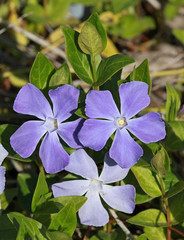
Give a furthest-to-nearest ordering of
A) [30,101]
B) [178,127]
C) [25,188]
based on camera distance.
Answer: [25,188] → [178,127] → [30,101]

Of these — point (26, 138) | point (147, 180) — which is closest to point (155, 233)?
point (147, 180)

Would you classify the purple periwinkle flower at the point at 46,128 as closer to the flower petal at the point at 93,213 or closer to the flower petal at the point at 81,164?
the flower petal at the point at 81,164

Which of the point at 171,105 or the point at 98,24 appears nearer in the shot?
the point at 98,24

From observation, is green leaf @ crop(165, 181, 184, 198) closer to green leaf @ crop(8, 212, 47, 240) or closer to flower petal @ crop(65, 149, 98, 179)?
flower petal @ crop(65, 149, 98, 179)

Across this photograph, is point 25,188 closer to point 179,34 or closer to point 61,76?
point 61,76

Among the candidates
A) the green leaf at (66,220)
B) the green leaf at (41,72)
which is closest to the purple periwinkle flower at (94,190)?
the green leaf at (66,220)

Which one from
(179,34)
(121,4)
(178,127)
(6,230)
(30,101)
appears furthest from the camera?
(179,34)

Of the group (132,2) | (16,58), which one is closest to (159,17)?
(132,2)
